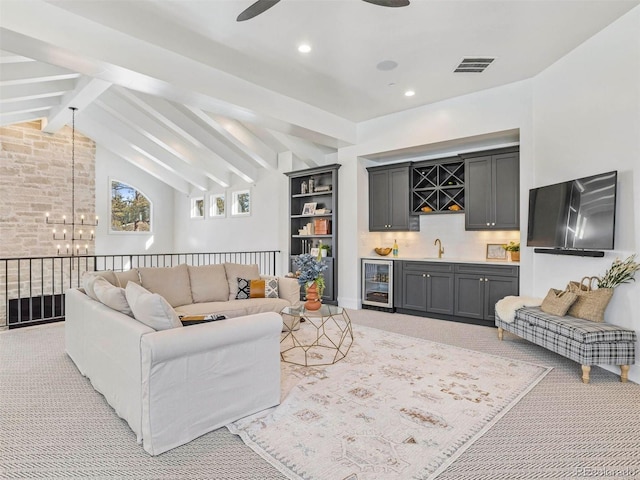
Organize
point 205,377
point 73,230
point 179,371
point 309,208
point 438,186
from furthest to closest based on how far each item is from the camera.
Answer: point 73,230, point 309,208, point 438,186, point 205,377, point 179,371

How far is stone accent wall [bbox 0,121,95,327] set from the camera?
7871 mm

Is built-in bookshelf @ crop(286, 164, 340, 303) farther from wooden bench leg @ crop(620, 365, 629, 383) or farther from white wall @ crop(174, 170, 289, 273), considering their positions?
wooden bench leg @ crop(620, 365, 629, 383)

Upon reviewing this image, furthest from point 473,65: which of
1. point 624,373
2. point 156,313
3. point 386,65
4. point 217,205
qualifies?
point 217,205

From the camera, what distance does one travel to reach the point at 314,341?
4270 millimetres

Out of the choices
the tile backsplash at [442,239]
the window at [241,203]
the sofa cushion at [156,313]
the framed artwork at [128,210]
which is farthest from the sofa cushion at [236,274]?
the framed artwork at [128,210]

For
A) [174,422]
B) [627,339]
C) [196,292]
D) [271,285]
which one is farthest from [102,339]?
[627,339]

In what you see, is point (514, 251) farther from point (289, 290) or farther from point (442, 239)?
point (289, 290)

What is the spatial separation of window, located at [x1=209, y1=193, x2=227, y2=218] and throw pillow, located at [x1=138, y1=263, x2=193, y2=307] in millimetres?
5043

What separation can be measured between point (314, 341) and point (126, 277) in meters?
2.18

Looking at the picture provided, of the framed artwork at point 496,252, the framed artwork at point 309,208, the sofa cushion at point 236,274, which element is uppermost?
the framed artwork at point 309,208

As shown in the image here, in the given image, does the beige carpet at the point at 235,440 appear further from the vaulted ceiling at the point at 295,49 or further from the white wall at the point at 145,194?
the white wall at the point at 145,194

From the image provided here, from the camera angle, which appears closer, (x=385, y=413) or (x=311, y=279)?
(x=385, y=413)

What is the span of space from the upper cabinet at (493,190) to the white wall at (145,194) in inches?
330

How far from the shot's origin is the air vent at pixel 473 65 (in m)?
4.07
